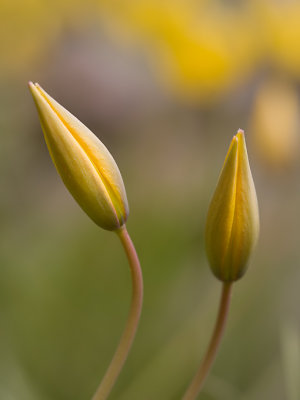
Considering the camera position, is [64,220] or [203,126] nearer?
[64,220]

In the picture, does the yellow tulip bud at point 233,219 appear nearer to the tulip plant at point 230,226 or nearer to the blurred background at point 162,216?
the tulip plant at point 230,226

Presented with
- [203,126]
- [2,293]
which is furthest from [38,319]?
[203,126]

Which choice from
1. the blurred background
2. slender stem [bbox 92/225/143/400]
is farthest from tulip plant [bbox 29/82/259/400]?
the blurred background

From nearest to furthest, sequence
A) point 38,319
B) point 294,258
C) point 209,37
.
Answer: point 38,319, point 294,258, point 209,37

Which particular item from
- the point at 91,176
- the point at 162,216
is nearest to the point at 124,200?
the point at 91,176

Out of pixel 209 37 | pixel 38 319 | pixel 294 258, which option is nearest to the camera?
pixel 38 319

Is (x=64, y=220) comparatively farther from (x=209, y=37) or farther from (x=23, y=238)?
(x=209, y=37)

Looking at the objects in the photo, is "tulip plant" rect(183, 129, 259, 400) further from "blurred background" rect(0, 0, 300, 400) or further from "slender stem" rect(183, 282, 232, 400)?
"blurred background" rect(0, 0, 300, 400)
